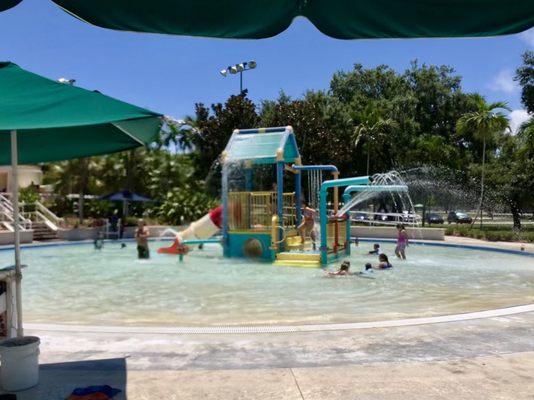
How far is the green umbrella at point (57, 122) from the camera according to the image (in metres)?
3.48

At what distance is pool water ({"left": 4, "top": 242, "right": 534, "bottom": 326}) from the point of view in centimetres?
821

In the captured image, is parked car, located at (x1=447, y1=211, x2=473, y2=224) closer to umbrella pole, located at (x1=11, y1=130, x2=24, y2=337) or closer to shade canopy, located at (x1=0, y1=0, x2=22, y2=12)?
umbrella pole, located at (x1=11, y1=130, x2=24, y2=337)

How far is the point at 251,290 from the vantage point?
35.4 feet

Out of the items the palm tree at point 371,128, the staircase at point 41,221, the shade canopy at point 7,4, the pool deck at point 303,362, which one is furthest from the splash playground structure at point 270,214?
the palm tree at point 371,128

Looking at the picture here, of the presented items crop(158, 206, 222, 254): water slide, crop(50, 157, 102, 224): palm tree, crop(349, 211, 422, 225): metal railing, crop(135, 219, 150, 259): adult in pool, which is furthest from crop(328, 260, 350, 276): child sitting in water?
crop(50, 157, 102, 224): palm tree

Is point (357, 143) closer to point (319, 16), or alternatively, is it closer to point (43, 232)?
point (43, 232)

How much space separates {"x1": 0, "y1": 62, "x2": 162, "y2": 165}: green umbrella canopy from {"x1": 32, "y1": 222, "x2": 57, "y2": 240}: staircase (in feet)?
72.8

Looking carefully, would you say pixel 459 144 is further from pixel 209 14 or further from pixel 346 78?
pixel 209 14

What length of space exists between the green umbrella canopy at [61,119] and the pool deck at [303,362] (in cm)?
216

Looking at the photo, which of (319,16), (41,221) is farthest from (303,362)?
Result: (41,221)

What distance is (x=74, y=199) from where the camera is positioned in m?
33.1

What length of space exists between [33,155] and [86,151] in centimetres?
55

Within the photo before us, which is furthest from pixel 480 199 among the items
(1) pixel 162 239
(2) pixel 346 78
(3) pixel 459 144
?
(1) pixel 162 239

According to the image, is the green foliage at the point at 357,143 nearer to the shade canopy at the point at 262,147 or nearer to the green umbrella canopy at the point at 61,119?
the shade canopy at the point at 262,147
